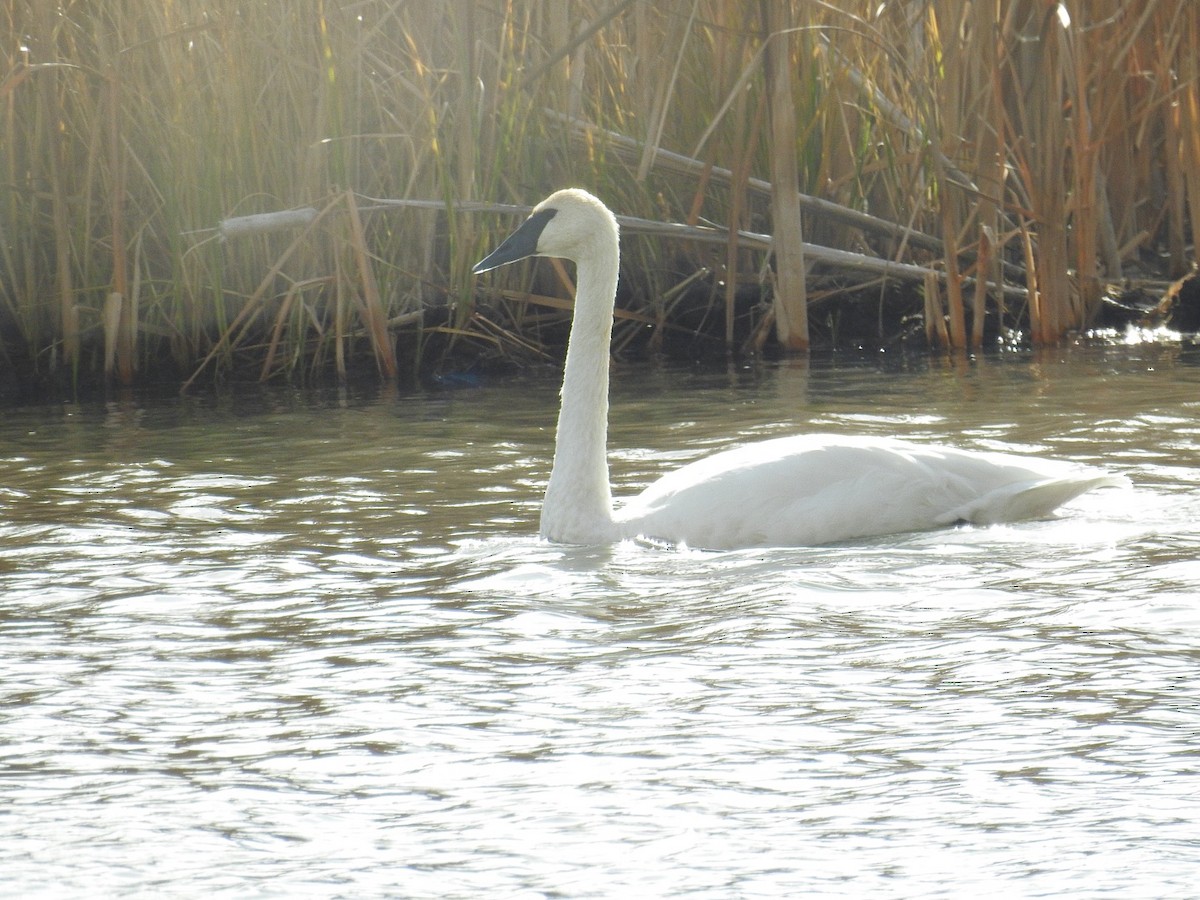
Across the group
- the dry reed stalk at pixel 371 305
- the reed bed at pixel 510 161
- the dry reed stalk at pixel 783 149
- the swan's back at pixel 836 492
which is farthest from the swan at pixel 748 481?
the dry reed stalk at pixel 783 149

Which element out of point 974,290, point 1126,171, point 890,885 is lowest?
point 890,885

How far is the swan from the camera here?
17.3 feet

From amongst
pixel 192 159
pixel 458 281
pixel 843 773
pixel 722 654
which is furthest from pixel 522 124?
pixel 843 773

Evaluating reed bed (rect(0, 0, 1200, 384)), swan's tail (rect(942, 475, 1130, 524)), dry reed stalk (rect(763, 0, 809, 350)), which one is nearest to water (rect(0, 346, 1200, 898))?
swan's tail (rect(942, 475, 1130, 524))

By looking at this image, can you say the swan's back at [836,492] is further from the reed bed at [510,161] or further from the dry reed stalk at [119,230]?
the dry reed stalk at [119,230]

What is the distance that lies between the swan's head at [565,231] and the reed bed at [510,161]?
2.54 meters

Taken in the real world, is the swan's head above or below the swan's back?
above

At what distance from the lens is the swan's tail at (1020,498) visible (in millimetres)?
5496

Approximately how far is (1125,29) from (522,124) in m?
3.32

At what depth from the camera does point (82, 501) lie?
20.6 feet

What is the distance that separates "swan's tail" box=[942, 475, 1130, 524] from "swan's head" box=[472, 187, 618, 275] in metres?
1.42

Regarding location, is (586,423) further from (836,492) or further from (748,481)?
(836,492)

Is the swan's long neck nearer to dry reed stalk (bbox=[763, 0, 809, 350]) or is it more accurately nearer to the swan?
the swan

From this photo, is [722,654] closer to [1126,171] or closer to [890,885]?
[890,885]
